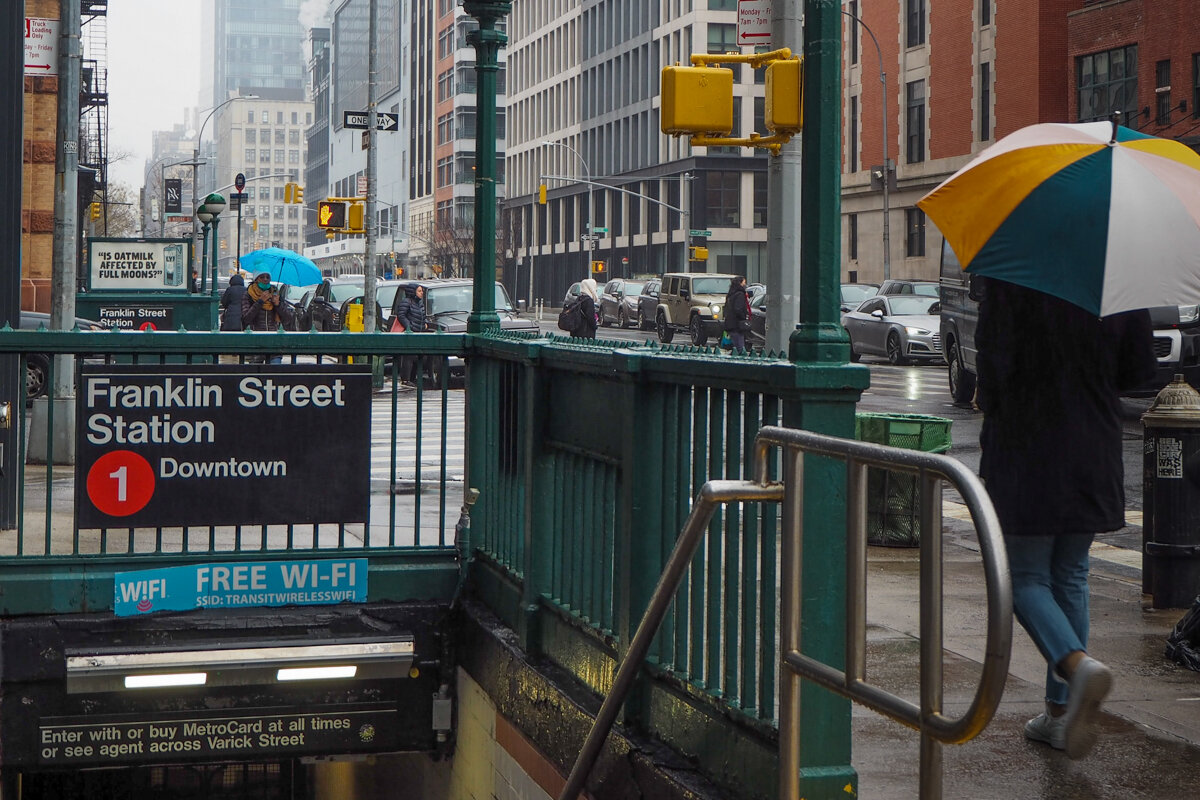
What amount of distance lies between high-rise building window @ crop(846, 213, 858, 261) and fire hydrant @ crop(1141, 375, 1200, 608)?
2191 inches

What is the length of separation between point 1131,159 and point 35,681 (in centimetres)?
555

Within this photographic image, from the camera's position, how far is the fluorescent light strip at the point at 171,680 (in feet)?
23.7

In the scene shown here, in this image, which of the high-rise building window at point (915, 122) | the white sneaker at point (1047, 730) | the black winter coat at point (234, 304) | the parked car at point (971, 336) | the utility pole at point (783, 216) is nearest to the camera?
the white sneaker at point (1047, 730)

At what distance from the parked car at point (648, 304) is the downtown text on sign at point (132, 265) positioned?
23122 millimetres

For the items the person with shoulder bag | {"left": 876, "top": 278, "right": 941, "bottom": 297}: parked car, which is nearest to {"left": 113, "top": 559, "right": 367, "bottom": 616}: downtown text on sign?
the person with shoulder bag

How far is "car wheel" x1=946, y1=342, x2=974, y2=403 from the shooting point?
22.4 metres

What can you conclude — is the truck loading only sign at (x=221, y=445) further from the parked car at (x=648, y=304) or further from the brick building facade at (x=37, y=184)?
the parked car at (x=648, y=304)

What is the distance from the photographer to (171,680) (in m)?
7.32

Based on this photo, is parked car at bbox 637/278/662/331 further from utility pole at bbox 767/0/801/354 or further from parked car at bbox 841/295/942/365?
utility pole at bbox 767/0/801/354

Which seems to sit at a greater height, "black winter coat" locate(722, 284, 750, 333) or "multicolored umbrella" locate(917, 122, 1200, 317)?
"black winter coat" locate(722, 284, 750, 333)

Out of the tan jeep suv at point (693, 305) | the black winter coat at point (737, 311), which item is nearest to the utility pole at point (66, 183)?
the black winter coat at point (737, 311)

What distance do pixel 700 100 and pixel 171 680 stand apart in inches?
Answer: 217

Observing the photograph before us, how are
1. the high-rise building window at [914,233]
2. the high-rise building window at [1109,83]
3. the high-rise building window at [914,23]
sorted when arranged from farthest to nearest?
the high-rise building window at [914,23] → the high-rise building window at [914,233] → the high-rise building window at [1109,83]

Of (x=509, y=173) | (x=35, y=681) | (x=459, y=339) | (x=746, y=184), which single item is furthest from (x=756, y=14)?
(x=509, y=173)
